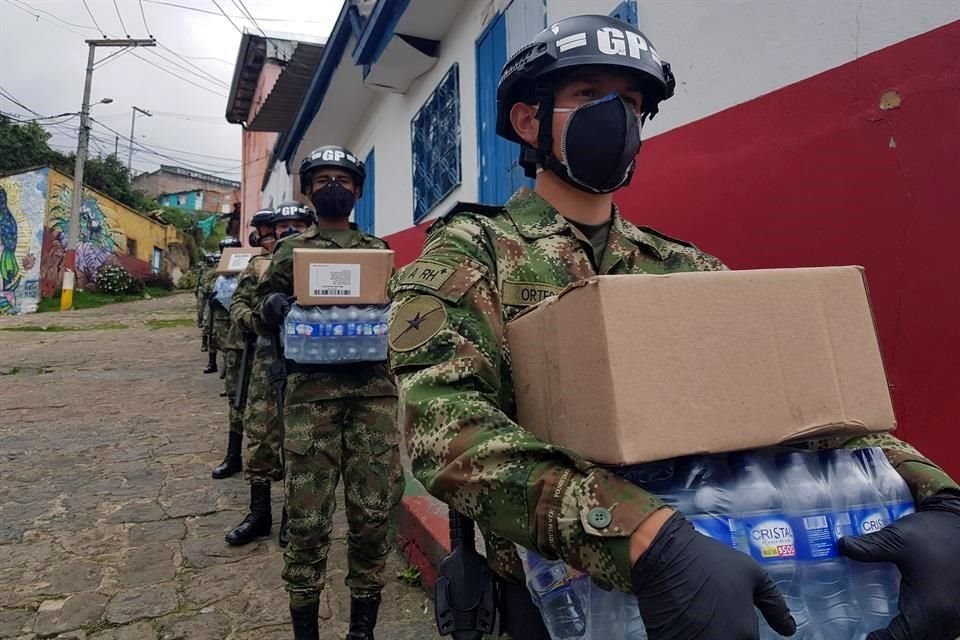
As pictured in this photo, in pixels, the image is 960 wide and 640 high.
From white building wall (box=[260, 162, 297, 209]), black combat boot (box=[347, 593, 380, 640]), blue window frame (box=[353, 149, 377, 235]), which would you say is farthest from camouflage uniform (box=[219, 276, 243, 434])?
white building wall (box=[260, 162, 297, 209])

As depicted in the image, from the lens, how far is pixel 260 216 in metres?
4.81

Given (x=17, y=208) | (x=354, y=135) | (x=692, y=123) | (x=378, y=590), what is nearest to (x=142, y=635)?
(x=378, y=590)

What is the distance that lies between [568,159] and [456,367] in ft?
1.86

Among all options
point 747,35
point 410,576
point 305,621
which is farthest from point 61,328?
point 747,35

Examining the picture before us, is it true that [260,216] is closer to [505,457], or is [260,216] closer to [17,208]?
[505,457]

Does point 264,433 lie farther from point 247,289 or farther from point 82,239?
point 82,239

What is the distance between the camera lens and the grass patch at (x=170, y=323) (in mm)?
14894

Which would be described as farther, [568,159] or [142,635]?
[142,635]

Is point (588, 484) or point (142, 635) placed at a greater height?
point (588, 484)

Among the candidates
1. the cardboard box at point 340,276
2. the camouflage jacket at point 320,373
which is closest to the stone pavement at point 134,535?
the camouflage jacket at point 320,373

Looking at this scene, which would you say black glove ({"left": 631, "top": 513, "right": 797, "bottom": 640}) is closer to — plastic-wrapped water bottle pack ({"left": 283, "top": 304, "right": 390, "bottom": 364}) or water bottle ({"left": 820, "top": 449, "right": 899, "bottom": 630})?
water bottle ({"left": 820, "top": 449, "right": 899, "bottom": 630})

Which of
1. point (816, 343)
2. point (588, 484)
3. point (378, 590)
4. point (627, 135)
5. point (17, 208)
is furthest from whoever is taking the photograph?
point (17, 208)

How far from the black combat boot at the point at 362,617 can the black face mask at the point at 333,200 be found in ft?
5.71

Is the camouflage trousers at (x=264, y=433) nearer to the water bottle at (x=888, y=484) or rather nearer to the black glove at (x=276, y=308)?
the black glove at (x=276, y=308)
